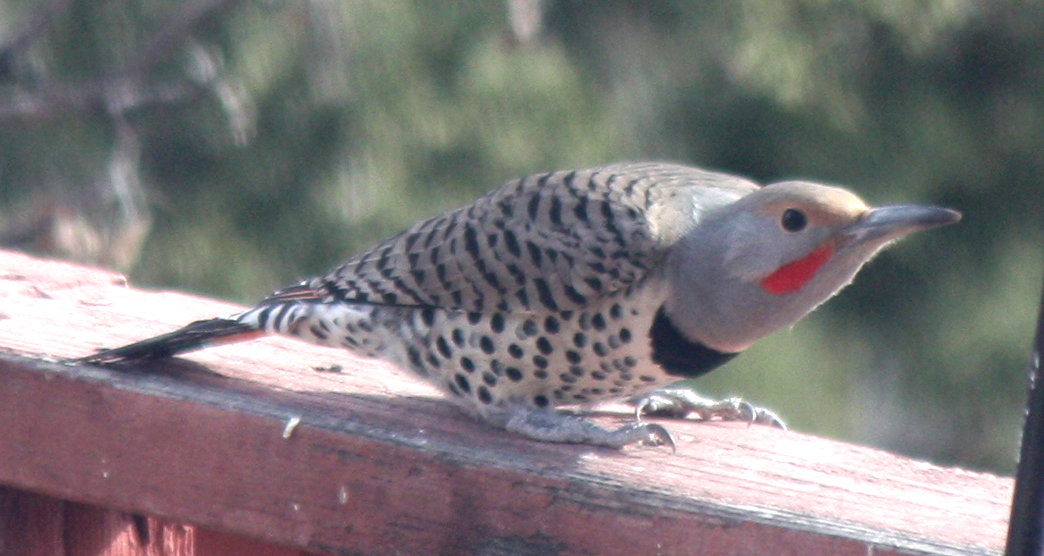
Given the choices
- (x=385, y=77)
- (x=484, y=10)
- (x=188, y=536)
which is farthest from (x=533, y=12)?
(x=188, y=536)

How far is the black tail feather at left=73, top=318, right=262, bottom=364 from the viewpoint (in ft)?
6.56

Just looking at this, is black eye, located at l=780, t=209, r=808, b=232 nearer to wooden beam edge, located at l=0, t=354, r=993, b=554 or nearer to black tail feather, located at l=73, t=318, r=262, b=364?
wooden beam edge, located at l=0, t=354, r=993, b=554

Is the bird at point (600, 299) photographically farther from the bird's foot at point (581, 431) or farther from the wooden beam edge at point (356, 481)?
the wooden beam edge at point (356, 481)

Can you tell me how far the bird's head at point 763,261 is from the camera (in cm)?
224

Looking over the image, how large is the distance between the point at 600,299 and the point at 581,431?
10.7 inches

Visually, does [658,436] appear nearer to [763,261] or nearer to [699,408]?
A: [699,408]

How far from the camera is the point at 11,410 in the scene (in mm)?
1930

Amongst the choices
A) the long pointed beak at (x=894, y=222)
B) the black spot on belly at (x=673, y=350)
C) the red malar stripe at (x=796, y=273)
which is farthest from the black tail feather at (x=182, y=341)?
the long pointed beak at (x=894, y=222)

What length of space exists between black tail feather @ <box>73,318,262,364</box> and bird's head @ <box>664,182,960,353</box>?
71 centimetres

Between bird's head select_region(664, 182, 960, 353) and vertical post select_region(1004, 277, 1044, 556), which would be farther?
bird's head select_region(664, 182, 960, 353)

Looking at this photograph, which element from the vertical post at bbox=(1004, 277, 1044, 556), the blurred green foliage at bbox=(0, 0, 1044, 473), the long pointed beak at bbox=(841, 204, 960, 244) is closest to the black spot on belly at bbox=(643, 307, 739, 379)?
the long pointed beak at bbox=(841, 204, 960, 244)

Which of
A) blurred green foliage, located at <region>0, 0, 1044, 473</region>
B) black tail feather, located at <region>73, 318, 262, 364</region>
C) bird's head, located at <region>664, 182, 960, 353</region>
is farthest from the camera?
blurred green foliage, located at <region>0, 0, 1044, 473</region>

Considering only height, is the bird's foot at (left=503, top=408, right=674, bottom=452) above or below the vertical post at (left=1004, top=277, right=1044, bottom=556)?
above

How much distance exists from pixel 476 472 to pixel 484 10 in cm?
300
